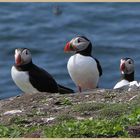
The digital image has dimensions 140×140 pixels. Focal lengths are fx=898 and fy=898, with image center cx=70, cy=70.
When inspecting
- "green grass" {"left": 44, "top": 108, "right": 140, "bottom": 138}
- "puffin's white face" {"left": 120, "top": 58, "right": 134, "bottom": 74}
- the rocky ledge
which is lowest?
"puffin's white face" {"left": 120, "top": 58, "right": 134, "bottom": 74}

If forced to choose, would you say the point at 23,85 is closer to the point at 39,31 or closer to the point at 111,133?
the point at 111,133

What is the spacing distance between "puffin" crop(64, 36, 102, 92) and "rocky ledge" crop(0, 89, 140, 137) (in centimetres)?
300

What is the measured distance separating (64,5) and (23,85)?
51.9 ft

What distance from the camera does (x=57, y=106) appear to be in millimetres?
11273

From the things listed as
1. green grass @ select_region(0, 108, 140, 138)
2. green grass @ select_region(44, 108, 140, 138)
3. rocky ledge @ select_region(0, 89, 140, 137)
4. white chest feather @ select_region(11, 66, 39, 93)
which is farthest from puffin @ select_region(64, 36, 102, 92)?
green grass @ select_region(44, 108, 140, 138)

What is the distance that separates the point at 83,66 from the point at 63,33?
12.2 m

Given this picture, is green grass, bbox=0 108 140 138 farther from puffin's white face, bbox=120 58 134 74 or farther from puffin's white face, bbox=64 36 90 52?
puffin's white face, bbox=120 58 134 74

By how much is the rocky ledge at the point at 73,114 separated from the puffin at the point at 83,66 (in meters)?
3.00

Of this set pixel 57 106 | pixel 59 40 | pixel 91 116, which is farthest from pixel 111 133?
pixel 59 40

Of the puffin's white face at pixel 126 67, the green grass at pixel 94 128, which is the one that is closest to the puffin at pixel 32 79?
the puffin's white face at pixel 126 67

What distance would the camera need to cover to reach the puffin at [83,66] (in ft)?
50.0

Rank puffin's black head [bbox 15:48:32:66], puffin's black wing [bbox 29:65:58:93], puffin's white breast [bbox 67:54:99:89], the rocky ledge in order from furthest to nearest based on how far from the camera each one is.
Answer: puffin's white breast [bbox 67:54:99:89], puffin's black head [bbox 15:48:32:66], puffin's black wing [bbox 29:65:58:93], the rocky ledge

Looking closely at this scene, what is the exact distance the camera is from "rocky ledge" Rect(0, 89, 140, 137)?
31.1ft

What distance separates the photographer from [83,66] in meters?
15.2
